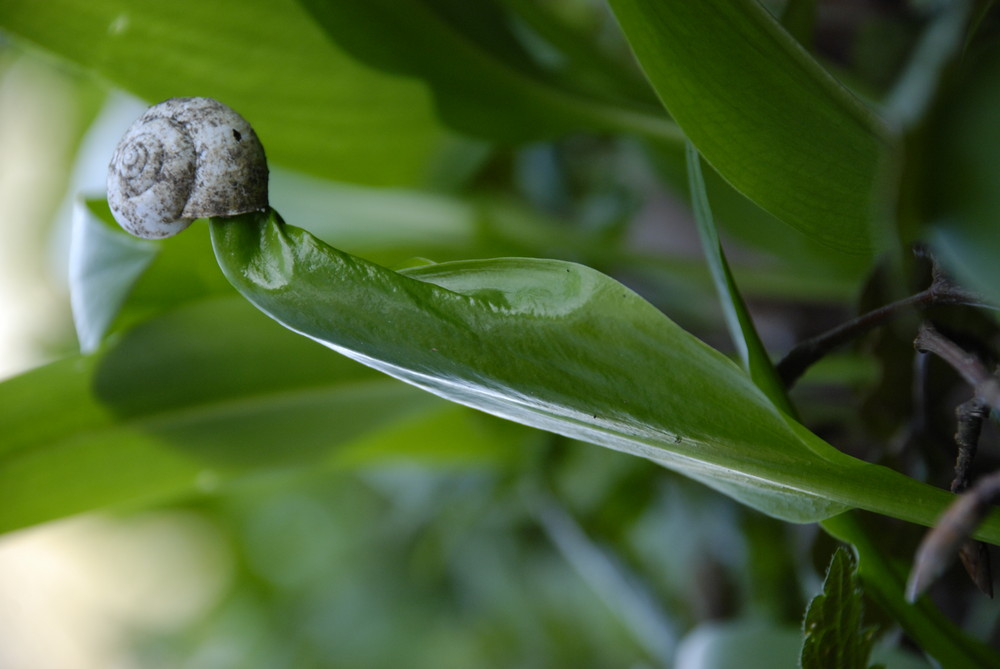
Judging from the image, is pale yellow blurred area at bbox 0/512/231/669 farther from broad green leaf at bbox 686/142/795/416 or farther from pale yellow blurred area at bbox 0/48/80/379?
broad green leaf at bbox 686/142/795/416

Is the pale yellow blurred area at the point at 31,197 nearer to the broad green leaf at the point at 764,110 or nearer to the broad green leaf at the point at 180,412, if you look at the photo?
the broad green leaf at the point at 180,412

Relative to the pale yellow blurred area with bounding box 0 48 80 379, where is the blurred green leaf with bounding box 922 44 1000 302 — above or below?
above

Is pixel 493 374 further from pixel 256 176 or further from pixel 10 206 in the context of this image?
pixel 10 206

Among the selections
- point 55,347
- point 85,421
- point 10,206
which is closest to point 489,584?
point 55,347

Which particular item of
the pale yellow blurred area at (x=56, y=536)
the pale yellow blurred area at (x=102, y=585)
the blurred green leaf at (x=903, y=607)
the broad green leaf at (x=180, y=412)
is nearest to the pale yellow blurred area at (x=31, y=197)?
the pale yellow blurred area at (x=56, y=536)

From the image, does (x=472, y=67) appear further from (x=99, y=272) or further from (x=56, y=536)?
(x=56, y=536)

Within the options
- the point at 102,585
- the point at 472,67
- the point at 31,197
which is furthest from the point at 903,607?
the point at 102,585

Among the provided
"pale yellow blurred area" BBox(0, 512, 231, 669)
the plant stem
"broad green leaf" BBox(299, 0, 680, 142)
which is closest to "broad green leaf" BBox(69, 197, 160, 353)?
"broad green leaf" BBox(299, 0, 680, 142)

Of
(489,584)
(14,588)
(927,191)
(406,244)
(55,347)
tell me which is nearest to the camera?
(927,191)
